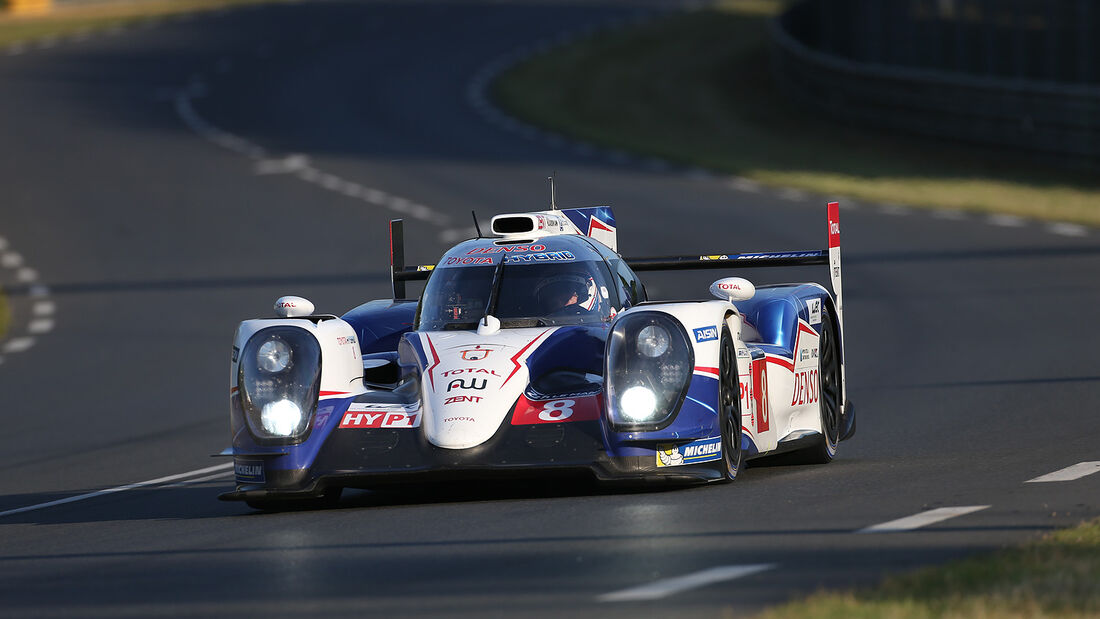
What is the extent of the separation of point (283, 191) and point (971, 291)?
1463 centimetres

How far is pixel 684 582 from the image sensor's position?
20.8 ft

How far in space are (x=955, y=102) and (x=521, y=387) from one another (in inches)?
1005

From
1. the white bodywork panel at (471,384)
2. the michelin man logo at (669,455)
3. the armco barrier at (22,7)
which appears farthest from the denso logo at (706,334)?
the armco barrier at (22,7)

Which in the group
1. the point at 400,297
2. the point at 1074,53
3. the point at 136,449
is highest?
the point at 1074,53

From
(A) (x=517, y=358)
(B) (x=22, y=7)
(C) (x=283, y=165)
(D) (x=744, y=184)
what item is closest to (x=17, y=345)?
A: (A) (x=517, y=358)

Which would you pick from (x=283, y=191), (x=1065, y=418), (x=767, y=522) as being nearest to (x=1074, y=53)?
(x=283, y=191)

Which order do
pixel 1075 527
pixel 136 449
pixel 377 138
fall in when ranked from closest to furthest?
pixel 1075 527 → pixel 136 449 → pixel 377 138

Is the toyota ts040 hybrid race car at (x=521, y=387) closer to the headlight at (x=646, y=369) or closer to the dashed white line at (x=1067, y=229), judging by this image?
the headlight at (x=646, y=369)

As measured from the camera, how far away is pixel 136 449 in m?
13.3

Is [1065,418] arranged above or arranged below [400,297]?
below

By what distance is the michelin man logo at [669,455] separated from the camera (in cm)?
863

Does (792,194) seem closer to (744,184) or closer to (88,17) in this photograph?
(744,184)

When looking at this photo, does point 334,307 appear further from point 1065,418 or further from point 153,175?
point 153,175

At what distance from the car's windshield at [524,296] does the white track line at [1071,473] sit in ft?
7.98
